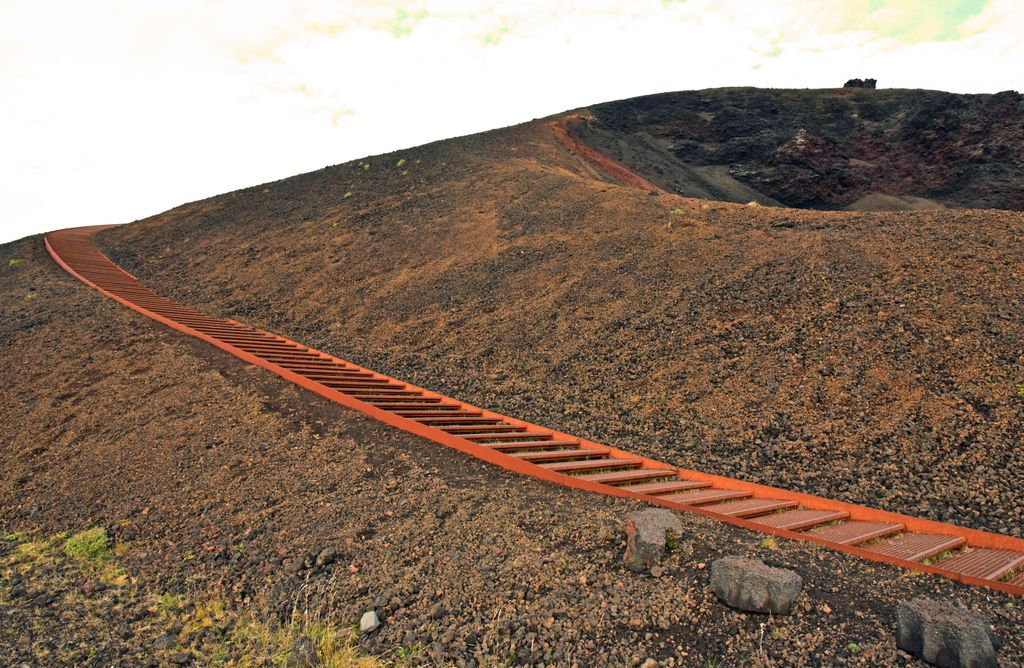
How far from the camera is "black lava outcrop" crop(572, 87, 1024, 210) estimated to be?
26.6 metres

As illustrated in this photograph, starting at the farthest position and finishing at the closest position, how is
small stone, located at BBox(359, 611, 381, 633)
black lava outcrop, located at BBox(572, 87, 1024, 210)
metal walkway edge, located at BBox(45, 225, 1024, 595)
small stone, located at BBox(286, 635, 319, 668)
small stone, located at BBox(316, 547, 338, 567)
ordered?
black lava outcrop, located at BBox(572, 87, 1024, 210) → small stone, located at BBox(316, 547, 338, 567) → metal walkway edge, located at BBox(45, 225, 1024, 595) → small stone, located at BBox(359, 611, 381, 633) → small stone, located at BBox(286, 635, 319, 668)

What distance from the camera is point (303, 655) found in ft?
10.8

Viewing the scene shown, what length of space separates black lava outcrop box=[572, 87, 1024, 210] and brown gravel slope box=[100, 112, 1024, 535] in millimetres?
14419

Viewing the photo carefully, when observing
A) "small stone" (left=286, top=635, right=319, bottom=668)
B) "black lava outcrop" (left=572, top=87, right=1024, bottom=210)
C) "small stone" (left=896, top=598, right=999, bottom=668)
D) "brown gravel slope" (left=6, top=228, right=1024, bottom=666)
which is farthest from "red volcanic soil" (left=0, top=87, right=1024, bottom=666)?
"black lava outcrop" (left=572, top=87, right=1024, bottom=210)

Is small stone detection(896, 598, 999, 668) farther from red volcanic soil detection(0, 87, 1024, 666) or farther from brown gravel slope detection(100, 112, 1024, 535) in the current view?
brown gravel slope detection(100, 112, 1024, 535)

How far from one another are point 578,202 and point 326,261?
6.83m

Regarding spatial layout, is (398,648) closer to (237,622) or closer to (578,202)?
(237,622)

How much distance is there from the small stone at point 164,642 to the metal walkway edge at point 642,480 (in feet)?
9.88

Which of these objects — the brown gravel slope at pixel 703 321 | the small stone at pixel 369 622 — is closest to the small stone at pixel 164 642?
the small stone at pixel 369 622

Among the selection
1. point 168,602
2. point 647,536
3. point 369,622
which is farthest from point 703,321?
point 168,602

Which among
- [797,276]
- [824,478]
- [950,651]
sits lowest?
[824,478]

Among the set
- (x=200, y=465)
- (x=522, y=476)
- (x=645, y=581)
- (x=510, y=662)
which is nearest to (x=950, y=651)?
(x=645, y=581)

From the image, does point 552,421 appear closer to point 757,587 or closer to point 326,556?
point 326,556

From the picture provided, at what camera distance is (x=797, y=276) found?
8797 mm
